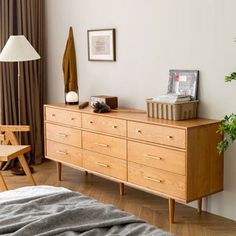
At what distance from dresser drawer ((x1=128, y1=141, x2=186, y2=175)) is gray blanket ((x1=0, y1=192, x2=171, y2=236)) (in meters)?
1.25

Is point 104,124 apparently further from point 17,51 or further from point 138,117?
point 17,51

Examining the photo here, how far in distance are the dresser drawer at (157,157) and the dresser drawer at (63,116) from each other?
0.76 metres

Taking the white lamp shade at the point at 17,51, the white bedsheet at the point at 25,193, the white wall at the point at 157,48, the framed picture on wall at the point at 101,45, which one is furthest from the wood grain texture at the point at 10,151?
the white bedsheet at the point at 25,193

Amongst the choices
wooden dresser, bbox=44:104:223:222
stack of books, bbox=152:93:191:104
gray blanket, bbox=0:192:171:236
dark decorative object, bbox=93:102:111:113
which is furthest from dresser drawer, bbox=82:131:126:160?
gray blanket, bbox=0:192:171:236

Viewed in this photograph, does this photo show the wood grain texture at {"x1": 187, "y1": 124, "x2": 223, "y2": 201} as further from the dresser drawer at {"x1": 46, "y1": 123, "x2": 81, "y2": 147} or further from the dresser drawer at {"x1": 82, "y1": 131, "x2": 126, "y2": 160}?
the dresser drawer at {"x1": 46, "y1": 123, "x2": 81, "y2": 147}

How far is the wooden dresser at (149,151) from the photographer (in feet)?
11.4

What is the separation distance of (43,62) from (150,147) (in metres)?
2.39

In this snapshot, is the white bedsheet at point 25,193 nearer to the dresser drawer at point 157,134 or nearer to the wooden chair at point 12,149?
the dresser drawer at point 157,134

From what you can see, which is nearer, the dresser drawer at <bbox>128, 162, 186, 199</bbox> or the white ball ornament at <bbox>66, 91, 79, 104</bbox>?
the dresser drawer at <bbox>128, 162, 186, 199</bbox>

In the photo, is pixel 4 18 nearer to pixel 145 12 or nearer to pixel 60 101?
pixel 60 101

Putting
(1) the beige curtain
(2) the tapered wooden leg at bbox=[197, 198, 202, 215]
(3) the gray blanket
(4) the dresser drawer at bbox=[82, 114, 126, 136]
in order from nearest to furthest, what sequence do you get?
(3) the gray blanket
(2) the tapered wooden leg at bbox=[197, 198, 202, 215]
(4) the dresser drawer at bbox=[82, 114, 126, 136]
(1) the beige curtain

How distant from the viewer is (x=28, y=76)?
214 inches

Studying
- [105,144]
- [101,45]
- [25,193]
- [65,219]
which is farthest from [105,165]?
[65,219]

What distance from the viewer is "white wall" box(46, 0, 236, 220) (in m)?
3.60
